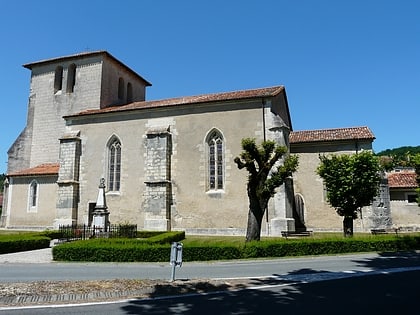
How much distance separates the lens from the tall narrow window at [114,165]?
85.7ft

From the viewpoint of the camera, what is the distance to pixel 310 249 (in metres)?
14.7

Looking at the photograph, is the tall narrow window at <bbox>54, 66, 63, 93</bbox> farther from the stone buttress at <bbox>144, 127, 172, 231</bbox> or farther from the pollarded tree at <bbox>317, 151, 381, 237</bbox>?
the pollarded tree at <bbox>317, 151, 381, 237</bbox>

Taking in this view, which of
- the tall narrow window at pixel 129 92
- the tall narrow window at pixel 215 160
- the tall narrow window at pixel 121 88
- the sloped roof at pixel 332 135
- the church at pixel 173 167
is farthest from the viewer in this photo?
the tall narrow window at pixel 129 92

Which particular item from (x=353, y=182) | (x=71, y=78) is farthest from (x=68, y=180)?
(x=353, y=182)

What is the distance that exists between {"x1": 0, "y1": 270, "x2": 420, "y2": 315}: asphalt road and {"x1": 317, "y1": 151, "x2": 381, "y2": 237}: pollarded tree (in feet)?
37.0

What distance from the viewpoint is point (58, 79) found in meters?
32.7

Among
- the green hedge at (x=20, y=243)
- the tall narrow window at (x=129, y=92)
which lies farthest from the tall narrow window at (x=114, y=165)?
the tall narrow window at (x=129, y=92)

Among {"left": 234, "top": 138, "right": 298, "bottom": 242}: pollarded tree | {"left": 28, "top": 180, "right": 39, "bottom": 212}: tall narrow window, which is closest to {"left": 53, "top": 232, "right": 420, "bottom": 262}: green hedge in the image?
{"left": 234, "top": 138, "right": 298, "bottom": 242}: pollarded tree

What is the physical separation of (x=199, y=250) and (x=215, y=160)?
11.0 meters

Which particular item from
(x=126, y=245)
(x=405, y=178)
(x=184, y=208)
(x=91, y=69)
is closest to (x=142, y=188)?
(x=184, y=208)

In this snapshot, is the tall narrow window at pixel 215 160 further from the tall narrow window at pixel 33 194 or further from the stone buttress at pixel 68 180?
the tall narrow window at pixel 33 194

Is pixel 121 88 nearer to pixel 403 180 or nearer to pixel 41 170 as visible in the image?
pixel 41 170

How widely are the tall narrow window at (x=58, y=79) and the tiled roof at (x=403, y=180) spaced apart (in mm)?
31028

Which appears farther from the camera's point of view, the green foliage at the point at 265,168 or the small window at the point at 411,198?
the small window at the point at 411,198
